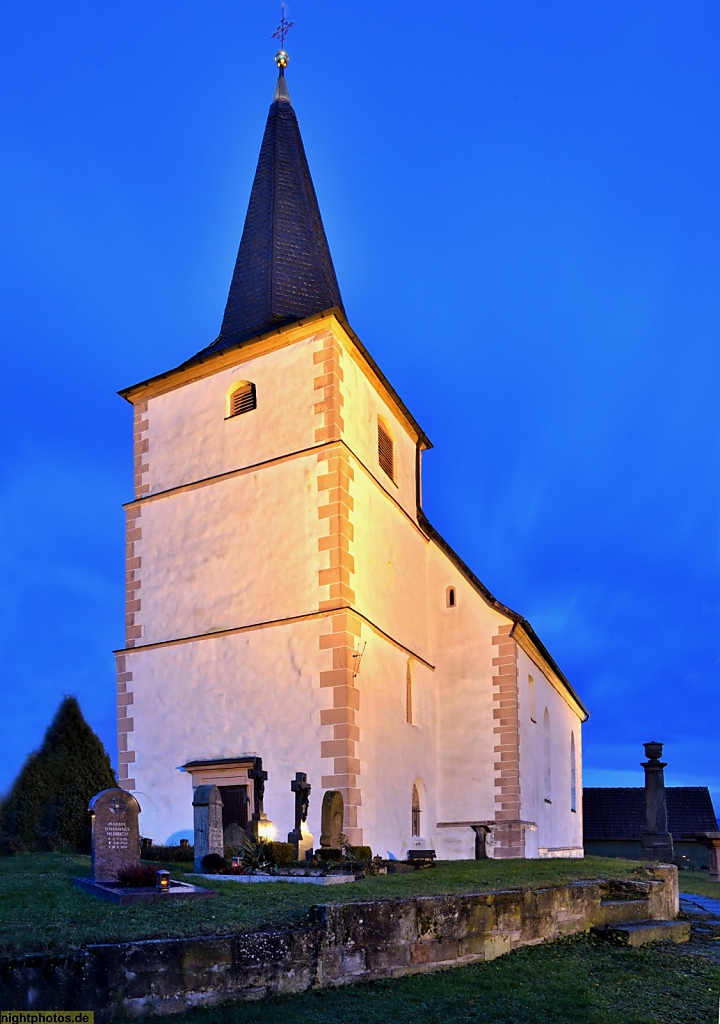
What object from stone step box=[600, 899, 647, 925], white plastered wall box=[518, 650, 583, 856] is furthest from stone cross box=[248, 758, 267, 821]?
white plastered wall box=[518, 650, 583, 856]

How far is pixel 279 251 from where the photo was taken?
76.1 ft

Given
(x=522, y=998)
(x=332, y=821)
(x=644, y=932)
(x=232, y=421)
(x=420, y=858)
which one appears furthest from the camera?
(x=232, y=421)

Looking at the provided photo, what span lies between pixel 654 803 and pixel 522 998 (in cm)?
1633

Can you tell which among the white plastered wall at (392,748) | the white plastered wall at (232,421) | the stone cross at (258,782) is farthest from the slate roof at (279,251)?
the stone cross at (258,782)

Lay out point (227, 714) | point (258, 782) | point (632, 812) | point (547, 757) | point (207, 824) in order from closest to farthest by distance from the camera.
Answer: point (207, 824)
point (258, 782)
point (227, 714)
point (547, 757)
point (632, 812)

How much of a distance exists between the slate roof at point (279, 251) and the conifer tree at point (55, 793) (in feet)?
29.2

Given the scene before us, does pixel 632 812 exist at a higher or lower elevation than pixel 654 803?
lower

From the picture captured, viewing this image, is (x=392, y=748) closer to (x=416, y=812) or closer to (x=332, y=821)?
(x=416, y=812)

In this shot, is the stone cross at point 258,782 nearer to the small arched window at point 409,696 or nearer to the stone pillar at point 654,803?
the small arched window at point 409,696

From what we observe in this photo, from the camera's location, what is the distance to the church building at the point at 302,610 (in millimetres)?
17844

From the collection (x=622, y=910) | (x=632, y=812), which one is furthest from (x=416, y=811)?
(x=632, y=812)

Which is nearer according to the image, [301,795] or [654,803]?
[301,795]

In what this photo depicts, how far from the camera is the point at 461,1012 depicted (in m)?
7.04

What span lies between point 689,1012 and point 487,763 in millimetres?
14032
